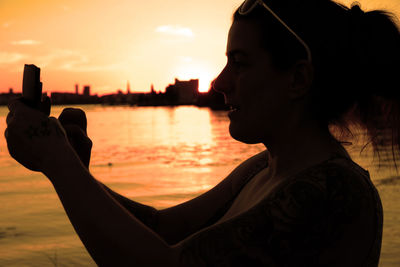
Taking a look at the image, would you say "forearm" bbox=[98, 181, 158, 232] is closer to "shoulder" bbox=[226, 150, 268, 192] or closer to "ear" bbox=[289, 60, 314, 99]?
"shoulder" bbox=[226, 150, 268, 192]

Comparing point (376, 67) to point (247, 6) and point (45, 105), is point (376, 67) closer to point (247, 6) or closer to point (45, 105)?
point (247, 6)

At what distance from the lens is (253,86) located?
1.73 metres

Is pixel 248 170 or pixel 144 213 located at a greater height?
pixel 248 170

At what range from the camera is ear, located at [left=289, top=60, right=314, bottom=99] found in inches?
66.3

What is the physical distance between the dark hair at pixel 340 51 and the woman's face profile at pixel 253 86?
1.4 inches

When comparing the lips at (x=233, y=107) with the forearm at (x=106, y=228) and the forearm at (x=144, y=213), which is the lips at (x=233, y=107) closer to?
the forearm at (x=106, y=228)

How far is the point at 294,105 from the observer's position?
174 centimetres

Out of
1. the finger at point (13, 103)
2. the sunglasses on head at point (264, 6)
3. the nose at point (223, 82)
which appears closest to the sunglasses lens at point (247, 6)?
the sunglasses on head at point (264, 6)

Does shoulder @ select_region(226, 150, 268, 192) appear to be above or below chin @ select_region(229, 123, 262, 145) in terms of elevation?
below

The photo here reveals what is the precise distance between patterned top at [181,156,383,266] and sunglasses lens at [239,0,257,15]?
0.65 m

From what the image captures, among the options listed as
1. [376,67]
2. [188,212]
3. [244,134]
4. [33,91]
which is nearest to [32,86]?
[33,91]

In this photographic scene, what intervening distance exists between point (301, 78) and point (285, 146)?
26 cm

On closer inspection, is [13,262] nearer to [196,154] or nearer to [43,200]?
[43,200]

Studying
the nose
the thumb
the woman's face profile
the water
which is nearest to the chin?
the woman's face profile
